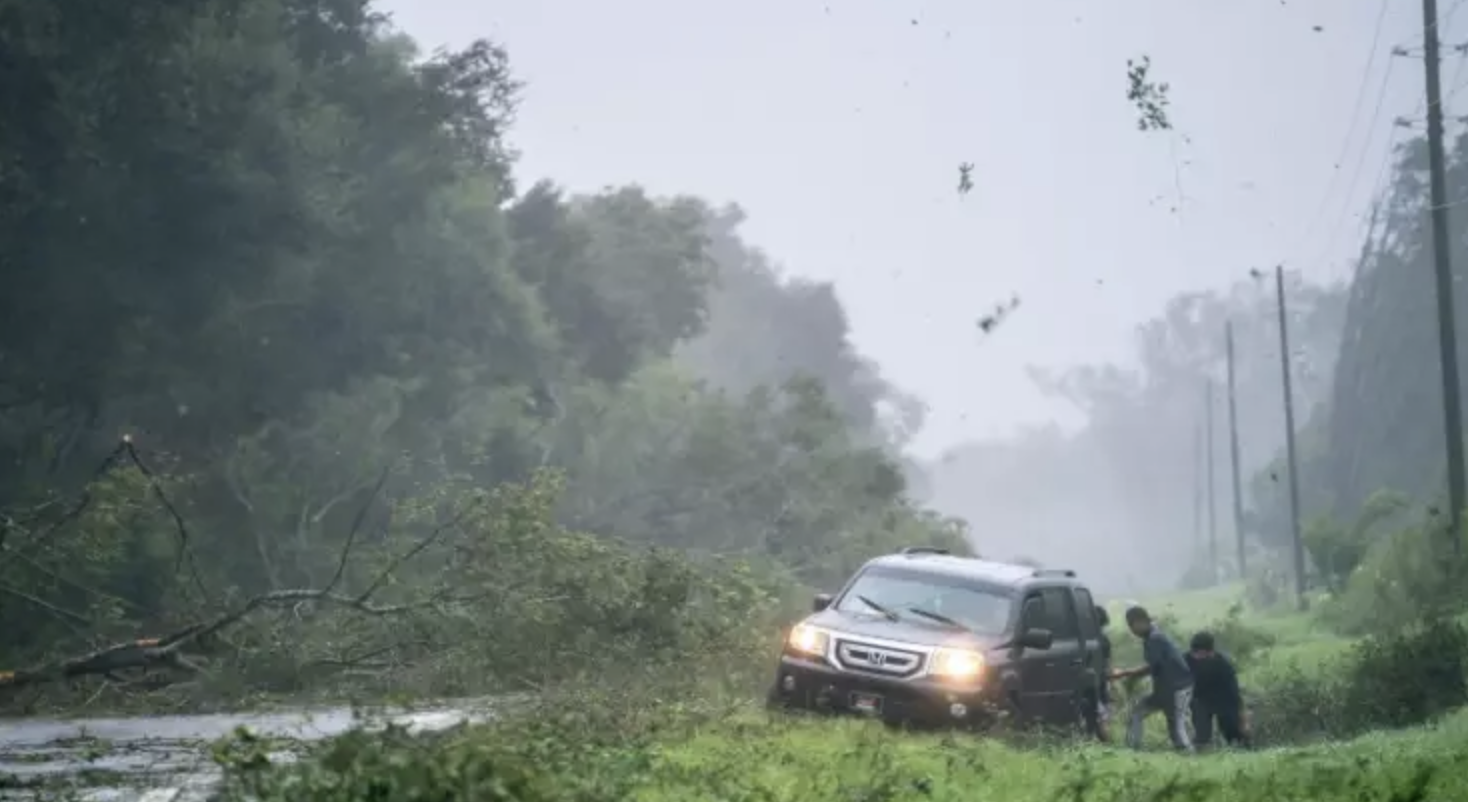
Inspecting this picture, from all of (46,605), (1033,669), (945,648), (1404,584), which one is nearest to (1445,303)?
(1404,584)

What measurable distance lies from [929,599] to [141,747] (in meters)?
8.11

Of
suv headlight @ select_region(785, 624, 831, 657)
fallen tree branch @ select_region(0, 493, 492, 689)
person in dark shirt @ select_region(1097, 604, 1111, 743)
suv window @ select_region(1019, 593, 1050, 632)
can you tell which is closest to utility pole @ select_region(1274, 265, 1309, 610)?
person in dark shirt @ select_region(1097, 604, 1111, 743)

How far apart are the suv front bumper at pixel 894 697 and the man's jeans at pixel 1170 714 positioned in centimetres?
229

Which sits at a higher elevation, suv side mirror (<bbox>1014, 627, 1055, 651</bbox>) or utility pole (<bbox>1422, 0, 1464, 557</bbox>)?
utility pole (<bbox>1422, 0, 1464, 557</bbox>)

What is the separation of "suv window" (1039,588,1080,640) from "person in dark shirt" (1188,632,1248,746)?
1.17 metres

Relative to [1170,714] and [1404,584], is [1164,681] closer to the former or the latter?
[1170,714]

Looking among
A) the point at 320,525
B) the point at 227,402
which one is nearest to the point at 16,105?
the point at 227,402

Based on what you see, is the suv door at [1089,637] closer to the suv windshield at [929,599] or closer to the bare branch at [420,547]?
the suv windshield at [929,599]

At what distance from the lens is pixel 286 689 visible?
66.5 ft

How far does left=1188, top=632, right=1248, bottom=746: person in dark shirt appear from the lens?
2112 cm

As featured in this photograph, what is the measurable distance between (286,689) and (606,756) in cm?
679

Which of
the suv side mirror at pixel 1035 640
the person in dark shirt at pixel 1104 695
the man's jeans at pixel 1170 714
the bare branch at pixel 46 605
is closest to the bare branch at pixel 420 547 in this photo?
the bare branch at pixel 46 605

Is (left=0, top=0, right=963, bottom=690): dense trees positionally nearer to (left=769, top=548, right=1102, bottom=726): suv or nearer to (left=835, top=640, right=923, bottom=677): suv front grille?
(left=769, top=548, right=1102, bottom=726): suv

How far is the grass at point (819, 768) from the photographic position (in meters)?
10.6
